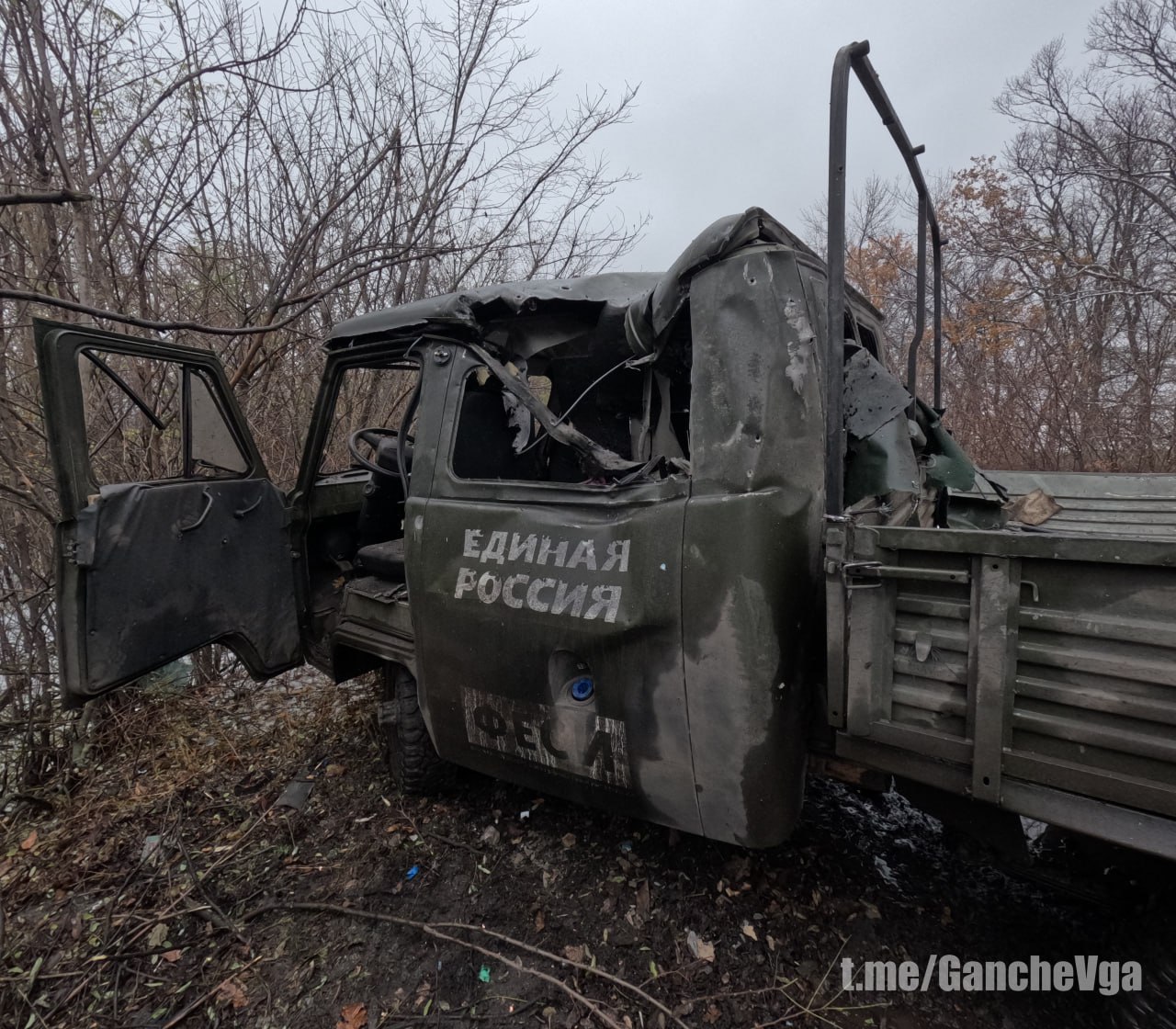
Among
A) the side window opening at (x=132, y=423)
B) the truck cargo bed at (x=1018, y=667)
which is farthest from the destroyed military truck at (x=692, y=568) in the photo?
the side window opening at (x=132, y=423)

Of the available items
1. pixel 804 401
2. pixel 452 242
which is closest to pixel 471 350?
pixel 804 401

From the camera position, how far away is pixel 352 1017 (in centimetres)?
195

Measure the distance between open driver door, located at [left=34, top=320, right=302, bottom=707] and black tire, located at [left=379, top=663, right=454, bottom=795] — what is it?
2.26 ft

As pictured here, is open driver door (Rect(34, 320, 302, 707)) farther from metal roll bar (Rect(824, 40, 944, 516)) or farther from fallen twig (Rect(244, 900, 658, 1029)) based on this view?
metal roll bar (Rect(824, 40, 944, 516))

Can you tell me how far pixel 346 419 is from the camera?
21.9ft

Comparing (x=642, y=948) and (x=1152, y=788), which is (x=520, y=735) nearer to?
(x=642, y=948)

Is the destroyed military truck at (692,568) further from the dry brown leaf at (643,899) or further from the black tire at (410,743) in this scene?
the dry brown leaf at (643,899)

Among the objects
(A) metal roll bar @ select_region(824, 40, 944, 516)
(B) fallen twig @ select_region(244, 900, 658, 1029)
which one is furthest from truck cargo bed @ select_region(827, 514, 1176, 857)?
(B) fallen twig @ select_region(244, 900, 658, 1029)

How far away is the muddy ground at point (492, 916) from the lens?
1.94m

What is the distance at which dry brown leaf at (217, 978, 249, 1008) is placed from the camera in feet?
6.64

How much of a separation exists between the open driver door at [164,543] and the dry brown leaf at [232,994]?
3.98 feet

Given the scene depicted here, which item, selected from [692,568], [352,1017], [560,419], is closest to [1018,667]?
[692,568]

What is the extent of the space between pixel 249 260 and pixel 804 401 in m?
5.40

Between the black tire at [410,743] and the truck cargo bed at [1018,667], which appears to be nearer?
the truck cargo bed at [1018,667]
